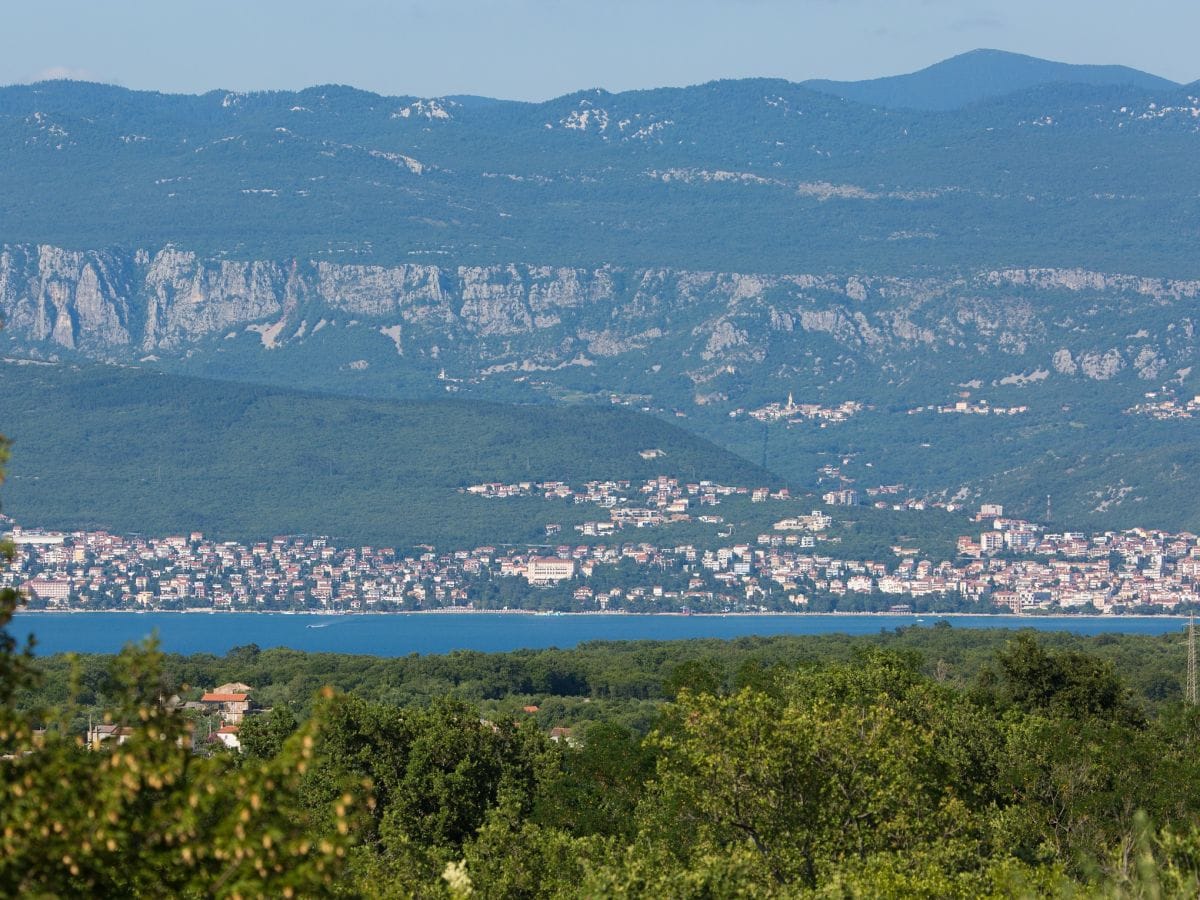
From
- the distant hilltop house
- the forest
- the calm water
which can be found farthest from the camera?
the calm water

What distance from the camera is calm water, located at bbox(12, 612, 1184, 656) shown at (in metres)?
158

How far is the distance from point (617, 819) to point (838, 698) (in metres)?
6.09

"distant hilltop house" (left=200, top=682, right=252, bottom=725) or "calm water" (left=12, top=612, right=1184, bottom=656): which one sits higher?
"distant hilltop house" (left=200, top=682, right=252, bottom=725)

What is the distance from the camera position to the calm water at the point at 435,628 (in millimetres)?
158000

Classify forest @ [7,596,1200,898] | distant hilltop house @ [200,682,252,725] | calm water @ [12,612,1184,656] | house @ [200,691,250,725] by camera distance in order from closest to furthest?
forest @ [7,596,1200,898] → distant hilltop house @ [200,682,252,725] → house @ [200,691,250,725] → calm water @ [12,612,1184,656]

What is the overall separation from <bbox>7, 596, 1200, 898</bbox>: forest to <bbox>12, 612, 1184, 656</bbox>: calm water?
9886 centimetres

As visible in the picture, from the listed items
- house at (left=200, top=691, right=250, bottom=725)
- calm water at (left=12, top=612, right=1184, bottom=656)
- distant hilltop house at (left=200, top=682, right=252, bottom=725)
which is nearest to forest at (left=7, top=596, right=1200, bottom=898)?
distant hilltop house at (left=200, top=682, right=252, bottom=725)

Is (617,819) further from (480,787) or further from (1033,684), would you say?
(1033,684)

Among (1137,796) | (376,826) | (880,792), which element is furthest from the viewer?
(376,826)

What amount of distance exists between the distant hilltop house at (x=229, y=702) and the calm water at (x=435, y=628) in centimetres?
7185

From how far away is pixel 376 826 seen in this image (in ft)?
118

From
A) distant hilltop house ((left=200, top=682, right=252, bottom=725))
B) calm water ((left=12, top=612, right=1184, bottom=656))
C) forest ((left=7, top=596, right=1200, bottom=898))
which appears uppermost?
forest ((left=7, top=596, right=1200, bottom=898))

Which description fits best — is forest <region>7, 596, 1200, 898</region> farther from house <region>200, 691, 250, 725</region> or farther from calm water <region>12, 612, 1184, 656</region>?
calm water <region>12, 612, 1184, 656</region>

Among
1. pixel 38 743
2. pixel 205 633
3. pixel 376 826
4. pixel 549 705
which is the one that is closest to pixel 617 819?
pixel 376 826
